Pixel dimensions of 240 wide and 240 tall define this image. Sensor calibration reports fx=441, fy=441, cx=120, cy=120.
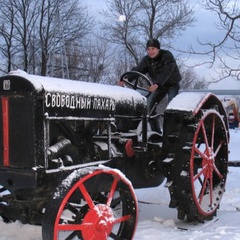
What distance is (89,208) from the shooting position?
3268 mm

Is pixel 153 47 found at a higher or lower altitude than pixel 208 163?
higher

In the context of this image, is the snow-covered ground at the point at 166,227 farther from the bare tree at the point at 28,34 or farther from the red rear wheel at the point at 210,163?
the bare tree at the point at 28,34

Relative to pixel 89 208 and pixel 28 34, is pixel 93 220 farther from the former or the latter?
pixel 28 34

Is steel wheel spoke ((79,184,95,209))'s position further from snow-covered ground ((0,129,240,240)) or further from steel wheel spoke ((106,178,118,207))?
snow-covered ground ((0,129,240,240))

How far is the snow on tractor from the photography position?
10.6ft

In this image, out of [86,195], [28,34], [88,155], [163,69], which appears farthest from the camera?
Result: [28,34]

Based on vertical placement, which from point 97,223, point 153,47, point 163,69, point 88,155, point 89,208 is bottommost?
point 97,223

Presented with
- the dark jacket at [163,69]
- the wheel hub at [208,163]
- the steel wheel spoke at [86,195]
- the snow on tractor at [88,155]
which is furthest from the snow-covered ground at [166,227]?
the dark jacket at [163,69]

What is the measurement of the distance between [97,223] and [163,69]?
8.05 ft

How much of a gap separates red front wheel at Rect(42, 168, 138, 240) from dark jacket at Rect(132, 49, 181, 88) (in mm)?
1717

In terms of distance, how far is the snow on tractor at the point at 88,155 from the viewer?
10.6ft

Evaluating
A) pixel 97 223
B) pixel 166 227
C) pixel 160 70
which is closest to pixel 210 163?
pixel 166 227

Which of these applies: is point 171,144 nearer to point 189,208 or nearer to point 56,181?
point 189,208

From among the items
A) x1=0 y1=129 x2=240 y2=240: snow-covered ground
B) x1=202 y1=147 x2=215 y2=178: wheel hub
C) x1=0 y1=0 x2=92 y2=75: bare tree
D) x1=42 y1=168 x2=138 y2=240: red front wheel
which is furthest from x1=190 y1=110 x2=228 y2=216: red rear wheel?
x1=0 y1=0 x2=92 y2=75: bare tree
